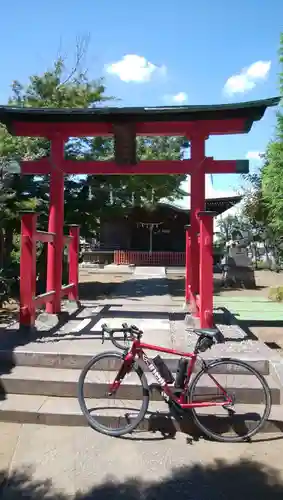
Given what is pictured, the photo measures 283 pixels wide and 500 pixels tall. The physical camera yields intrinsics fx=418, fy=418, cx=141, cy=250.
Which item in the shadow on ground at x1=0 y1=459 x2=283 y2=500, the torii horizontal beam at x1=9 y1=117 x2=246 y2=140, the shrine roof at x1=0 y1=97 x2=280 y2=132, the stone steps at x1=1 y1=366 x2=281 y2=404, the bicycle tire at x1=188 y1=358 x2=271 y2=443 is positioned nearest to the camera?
the shadow on ground at x1=0 y1=459 x2=283 y2=500

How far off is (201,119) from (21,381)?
486 cm

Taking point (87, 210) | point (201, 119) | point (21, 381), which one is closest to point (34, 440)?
point (21, 381)

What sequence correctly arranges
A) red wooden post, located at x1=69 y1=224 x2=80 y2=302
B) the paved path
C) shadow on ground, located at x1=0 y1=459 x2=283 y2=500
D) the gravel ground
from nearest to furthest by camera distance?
shadow on ground, located at x1=0 y1=459 x2=283 y2=500 < the gravel ground < red wooden post, located at x1=69 y1=224 x2=80 y2=302 < the paved path

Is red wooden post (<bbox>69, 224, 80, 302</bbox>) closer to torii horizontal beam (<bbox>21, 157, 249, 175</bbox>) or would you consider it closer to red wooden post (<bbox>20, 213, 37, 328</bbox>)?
torii horizontal beam (<bbox>21, 157, 249, 175</bbox>)

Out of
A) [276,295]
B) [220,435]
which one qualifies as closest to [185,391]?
[220,435]

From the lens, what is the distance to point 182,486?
314cm

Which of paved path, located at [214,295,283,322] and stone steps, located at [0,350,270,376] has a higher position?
stone steps, located at [0,350,270,376]

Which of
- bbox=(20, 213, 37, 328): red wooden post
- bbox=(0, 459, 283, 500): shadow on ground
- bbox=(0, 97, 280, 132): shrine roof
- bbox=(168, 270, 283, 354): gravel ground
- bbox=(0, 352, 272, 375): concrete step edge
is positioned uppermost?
bbox=(0, 97, 280, 132): shrine roof

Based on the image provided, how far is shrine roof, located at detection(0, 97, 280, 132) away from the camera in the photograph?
6570 millimetres

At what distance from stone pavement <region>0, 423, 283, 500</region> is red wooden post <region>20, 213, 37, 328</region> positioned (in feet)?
7.19

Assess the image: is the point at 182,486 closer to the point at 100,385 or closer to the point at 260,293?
the point at 100,385

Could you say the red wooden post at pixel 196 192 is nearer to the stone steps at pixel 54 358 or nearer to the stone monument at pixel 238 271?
the stone steps at pixel 54 358

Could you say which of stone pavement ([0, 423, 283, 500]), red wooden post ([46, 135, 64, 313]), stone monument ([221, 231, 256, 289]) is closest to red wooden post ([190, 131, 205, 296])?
red wooden post ([46, 135, 64, 313])

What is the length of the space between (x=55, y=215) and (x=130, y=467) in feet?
15.6
